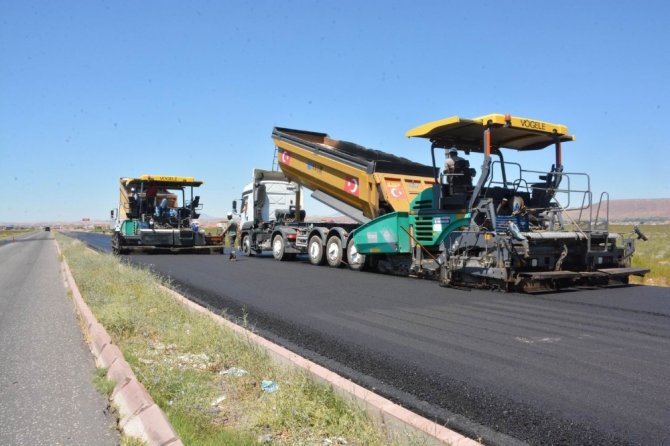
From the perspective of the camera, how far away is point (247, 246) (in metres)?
19.7

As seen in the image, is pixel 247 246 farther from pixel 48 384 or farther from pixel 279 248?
pixel 48 384

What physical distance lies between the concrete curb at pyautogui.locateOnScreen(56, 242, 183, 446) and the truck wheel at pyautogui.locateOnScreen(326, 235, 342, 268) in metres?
9.19

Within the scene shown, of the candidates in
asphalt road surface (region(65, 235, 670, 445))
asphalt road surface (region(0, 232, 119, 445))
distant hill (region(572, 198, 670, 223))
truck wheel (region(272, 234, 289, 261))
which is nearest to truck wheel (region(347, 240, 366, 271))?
asphalt road surface (region(65, 235, 670, 445))

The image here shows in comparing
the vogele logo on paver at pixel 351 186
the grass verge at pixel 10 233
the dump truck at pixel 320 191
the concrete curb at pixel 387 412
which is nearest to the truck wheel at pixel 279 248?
the dump truck at pixel 320 191

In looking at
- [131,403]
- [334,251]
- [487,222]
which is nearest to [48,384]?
[131,403]

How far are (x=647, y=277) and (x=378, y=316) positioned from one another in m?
7.77

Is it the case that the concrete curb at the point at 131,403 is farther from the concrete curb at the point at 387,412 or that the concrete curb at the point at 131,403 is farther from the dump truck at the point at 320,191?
the dump truck at the point at 320,191

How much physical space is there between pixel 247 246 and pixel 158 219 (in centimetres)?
402

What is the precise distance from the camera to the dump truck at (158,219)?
20.2 m

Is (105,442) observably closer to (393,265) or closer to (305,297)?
(305,297)

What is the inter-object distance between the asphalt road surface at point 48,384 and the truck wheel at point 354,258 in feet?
22.6

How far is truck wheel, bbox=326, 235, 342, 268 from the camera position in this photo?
47.0 ft

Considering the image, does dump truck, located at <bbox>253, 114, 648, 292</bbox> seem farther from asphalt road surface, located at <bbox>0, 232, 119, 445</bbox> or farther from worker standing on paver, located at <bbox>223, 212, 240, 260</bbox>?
worker standing on paver, located at <bbox>223, 212, 240, 260</bbox>

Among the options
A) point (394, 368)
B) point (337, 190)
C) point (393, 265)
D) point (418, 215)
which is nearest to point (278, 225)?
point (337, 190)
